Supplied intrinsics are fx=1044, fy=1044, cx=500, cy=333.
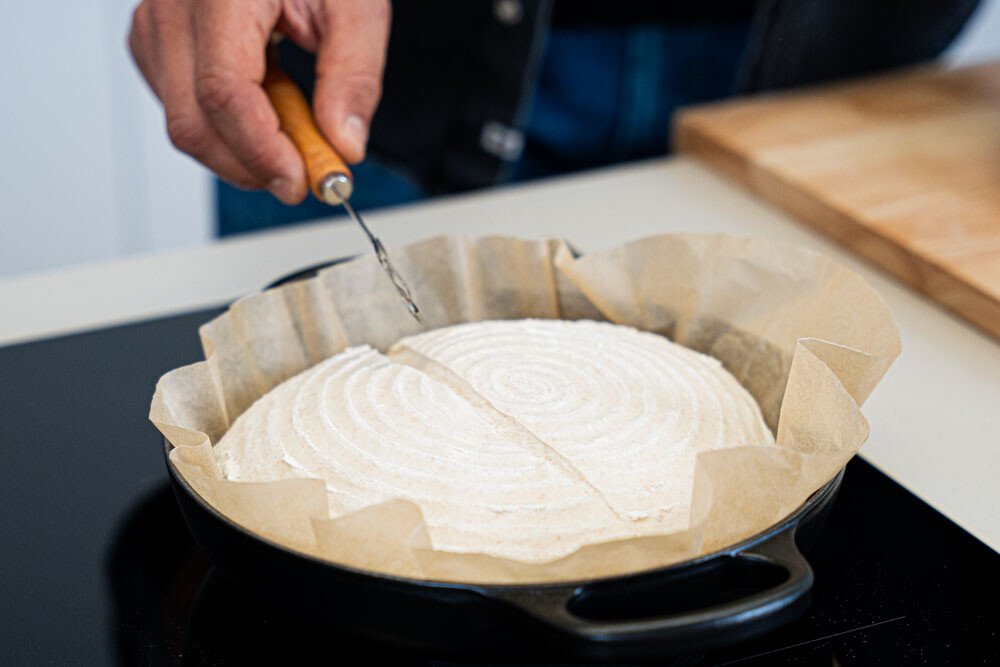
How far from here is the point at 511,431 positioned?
0.65m

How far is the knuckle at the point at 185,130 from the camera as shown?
0.95 m

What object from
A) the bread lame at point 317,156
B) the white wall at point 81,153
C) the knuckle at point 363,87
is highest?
the knuckle at point 363,87

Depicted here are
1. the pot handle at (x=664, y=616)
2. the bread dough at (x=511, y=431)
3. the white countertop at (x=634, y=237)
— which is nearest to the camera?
the pot handle at (x=664, y=616)

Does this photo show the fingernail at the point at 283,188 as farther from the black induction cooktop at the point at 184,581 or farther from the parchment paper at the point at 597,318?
the black induction cooktop at the point at 184,581

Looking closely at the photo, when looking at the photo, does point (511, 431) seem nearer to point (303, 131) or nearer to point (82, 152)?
point (303, 131)

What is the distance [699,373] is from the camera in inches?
29.5

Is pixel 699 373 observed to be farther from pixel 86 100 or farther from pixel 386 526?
pixel 86 100

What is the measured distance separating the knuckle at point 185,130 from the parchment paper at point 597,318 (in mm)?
236

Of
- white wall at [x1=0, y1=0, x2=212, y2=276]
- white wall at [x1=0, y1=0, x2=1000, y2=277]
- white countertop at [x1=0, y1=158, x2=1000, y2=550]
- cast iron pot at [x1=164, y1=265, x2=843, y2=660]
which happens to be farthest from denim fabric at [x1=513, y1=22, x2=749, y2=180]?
white wall at [x1=0, y1=0, x2=212, y2=276]

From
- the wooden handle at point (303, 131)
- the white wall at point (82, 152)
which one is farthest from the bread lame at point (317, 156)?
the white wall at point (82, 152)

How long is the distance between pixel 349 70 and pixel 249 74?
0.33 feet

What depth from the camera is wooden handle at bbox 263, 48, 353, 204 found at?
859 mm

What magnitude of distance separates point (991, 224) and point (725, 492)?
65cm

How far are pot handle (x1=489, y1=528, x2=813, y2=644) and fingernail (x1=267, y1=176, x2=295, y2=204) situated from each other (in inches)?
20.8
